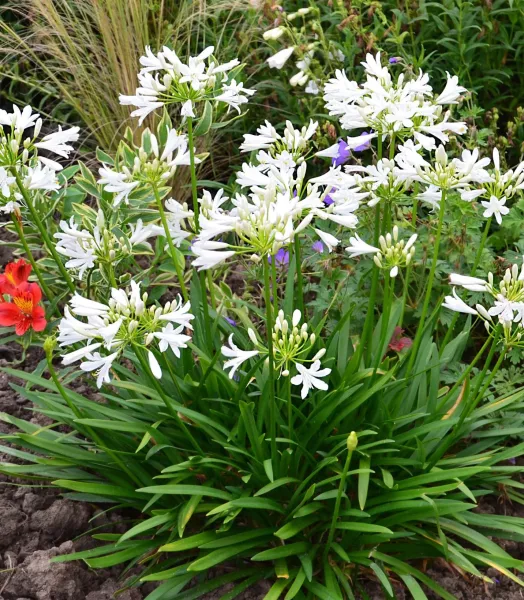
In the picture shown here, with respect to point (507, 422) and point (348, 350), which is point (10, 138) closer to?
point (348, 350)

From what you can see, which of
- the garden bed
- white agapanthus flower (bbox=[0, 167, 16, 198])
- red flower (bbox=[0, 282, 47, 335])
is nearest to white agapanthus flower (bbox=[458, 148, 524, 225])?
the garden bed

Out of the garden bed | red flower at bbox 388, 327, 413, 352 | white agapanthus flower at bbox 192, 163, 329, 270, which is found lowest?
the garden bed

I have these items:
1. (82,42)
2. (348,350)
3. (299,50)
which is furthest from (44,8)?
(348,350)

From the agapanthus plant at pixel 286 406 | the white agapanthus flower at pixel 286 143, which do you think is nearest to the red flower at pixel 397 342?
the agapanthus plant at pixel 286 406

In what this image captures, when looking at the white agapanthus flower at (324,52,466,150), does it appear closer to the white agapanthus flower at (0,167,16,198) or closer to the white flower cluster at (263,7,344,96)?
the white agapanthus flower at (0,167,16,198)

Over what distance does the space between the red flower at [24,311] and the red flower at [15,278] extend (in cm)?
2

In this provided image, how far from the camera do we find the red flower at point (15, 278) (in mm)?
2578

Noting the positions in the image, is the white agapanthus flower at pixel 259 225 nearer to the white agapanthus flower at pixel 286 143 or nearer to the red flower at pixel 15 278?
the white agapanthus flower at pixel 286 143

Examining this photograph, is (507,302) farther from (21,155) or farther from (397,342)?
(21,155)

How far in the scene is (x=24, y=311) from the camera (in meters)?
2.59

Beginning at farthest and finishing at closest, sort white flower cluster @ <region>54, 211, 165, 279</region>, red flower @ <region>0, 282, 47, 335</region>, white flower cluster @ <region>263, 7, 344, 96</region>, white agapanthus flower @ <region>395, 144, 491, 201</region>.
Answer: white flower cluster @ <region>263, 7, 344, 96</region> < red flower @ <region>0, 282, 47, 335</region> < white flower cluster @ <region>54, 211, 165, 279</region> < white agapanthus flower @ <region>395, 144, 491, 201</region>

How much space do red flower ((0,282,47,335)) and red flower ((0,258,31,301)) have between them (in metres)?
0.02

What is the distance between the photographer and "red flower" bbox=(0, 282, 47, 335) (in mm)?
2568

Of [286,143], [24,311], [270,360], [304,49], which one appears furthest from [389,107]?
[304,49]
